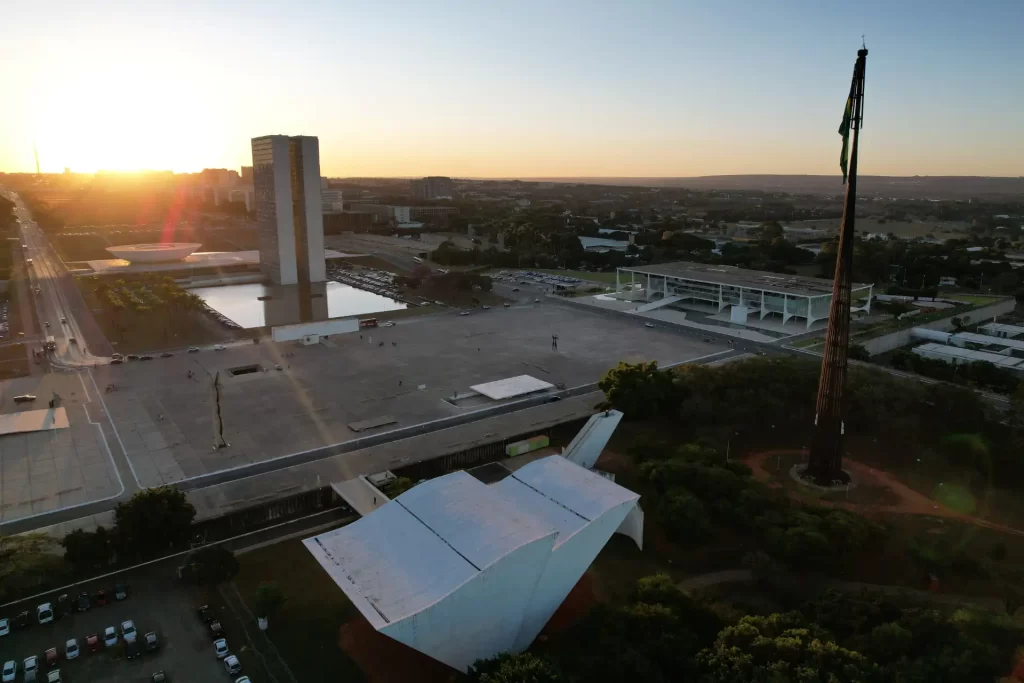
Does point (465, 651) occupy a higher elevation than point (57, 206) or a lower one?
lower

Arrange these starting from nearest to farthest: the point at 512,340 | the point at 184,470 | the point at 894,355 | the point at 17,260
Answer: the point at 184,470, the point at 894,355, the point at 512,340, the point at 17,260

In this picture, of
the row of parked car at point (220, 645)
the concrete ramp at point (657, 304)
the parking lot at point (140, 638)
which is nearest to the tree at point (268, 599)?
the parking lot at point (140, 638)

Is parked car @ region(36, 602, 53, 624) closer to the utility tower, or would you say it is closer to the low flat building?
the utility tower

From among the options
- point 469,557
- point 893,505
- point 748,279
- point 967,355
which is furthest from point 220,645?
point 748,279

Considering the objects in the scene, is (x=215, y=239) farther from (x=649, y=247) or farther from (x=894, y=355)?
(x=894, y=355)

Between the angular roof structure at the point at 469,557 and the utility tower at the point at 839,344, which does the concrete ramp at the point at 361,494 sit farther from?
the utility tower at the point at 839,344

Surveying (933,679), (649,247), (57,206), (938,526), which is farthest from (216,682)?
(57,206)

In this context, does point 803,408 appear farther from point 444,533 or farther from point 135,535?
point 135,535
